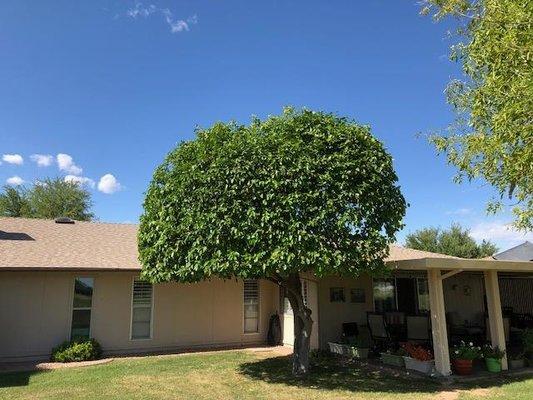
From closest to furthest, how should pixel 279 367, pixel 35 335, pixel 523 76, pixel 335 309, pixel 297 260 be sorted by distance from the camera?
1. pixel 523 76
2. pixel 297 260
3. pixel 279 367
4. pixel 35 335
5. pixel 335 309

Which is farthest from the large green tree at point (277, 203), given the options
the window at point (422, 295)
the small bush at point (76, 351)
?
the window at point (422, 295)

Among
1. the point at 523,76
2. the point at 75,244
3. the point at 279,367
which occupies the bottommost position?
the point at 279,367

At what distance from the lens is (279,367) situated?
10664mm

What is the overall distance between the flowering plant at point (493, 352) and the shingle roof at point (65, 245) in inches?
369

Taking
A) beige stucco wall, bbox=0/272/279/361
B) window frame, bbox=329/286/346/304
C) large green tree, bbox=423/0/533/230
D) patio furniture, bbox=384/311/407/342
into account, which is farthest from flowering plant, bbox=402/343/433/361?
beige stucco wall, bbox=0/272/279/361

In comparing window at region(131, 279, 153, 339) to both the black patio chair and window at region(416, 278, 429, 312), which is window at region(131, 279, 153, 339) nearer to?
the black patio chair

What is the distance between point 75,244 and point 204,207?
23.8ft

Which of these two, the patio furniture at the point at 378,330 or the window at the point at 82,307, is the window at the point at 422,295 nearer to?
the patio furniture at the point at 378,330

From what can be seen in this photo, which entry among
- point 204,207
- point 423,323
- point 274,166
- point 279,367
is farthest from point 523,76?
point 279,367

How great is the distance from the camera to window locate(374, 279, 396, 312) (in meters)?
13.7

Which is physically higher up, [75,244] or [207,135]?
[207,135]

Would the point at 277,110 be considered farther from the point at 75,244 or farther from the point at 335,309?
the point at 75,244

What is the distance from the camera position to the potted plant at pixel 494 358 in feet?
32.5

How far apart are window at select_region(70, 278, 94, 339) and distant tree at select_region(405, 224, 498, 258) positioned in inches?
1289
